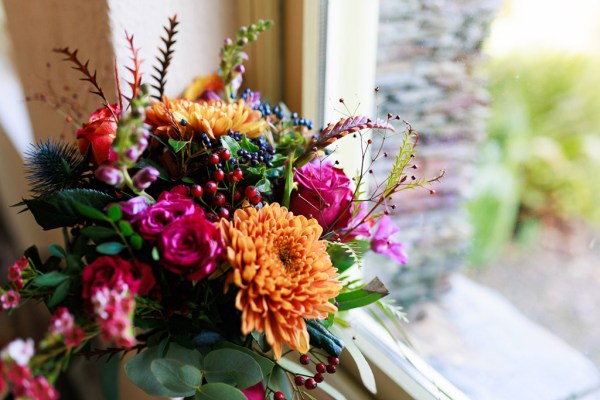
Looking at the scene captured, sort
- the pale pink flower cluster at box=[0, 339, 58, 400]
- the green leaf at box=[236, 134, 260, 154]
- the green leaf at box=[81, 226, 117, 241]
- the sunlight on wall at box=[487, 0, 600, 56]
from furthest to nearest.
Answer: the sunlight on wall at box=[487, 0, 600, 56] → the green leaf at box=[236, 134, 260, 154] → the green leaf at box=[81, 226, 117, 241] → the pale pink flower cluster at box=[0, 339, 58, 400]

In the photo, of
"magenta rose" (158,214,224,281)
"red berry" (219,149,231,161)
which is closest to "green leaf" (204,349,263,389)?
"magenta rose" (158,214,224,281)

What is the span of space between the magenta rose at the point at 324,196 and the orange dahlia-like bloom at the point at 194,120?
3.6 inches

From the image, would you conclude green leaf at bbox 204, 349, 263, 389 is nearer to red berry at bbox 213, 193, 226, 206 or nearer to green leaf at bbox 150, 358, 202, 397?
green leaf at bbox 150, 358, 202, 397

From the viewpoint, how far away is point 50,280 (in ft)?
1.38

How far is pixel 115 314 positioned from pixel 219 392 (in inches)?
6.5

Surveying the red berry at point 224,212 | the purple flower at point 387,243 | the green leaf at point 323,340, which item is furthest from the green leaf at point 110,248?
the purple flower at point 387,243

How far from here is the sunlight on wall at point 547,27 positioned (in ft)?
2.89

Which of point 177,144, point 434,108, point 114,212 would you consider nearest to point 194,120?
point 177,144

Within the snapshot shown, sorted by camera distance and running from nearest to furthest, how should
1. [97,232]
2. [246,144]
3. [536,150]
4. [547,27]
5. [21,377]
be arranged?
1. [21,377]
2. [97,232]
3. [246,144]
4. [547,27]
5. [536,150]

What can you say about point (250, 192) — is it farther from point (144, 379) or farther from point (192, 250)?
point (144, 379)

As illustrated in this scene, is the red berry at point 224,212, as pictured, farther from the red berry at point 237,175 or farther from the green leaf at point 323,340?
the green leaf at point 323,340

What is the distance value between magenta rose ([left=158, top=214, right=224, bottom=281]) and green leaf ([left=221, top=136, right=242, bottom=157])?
11cm

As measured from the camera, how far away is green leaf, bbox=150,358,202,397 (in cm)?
45

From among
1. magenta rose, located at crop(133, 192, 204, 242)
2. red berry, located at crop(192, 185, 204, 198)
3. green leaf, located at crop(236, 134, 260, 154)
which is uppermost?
green leaf, located at crop(236, 134, 260, 154)
